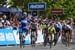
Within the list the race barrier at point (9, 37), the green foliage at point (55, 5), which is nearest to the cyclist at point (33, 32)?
the race barrier at point (9, 37)

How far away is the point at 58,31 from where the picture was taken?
29734 millimetres

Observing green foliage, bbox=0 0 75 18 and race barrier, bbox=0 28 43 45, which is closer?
race barrier, bbox=0 28 43 45

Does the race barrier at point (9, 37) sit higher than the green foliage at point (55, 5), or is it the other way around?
the race barrier at point (9, 37)

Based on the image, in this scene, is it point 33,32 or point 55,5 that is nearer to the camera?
point 33,32

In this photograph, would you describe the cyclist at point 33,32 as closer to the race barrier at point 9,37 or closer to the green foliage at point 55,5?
the race barrier at point 9,37

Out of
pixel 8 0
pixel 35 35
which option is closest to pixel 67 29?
pixel 35 35

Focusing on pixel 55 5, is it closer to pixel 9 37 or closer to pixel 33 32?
pixel 33 32

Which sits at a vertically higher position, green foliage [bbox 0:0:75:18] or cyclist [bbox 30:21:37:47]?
cyclist [bbox 30:21:37:47]

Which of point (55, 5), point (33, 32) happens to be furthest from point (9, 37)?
point (55, 5)

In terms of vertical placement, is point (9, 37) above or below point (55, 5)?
above

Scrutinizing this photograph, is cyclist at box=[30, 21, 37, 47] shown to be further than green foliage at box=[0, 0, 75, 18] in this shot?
No

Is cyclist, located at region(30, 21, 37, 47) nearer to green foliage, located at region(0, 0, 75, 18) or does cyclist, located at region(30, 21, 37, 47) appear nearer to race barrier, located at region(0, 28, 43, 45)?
race barrier, located at region(0, 28, 43, 45)

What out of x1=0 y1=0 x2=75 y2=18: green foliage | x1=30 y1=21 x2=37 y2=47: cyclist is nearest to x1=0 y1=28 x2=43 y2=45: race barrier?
x1=30 y1=21 x2=37 y2=47: cyclist

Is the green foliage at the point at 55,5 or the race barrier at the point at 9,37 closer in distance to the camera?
the race barrier at the point at 9,37
